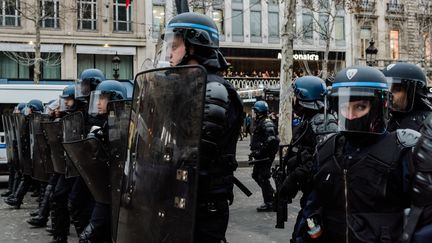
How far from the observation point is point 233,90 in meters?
2.89

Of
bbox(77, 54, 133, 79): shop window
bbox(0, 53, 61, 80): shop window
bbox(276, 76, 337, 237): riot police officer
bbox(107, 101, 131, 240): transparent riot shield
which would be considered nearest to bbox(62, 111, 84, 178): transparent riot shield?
bbox(107, 101, 131, 240): transparent riot shield

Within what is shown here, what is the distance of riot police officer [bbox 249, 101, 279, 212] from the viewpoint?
9.16 meters

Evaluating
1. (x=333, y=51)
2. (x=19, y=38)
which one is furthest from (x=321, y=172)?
(x=333, y=51)

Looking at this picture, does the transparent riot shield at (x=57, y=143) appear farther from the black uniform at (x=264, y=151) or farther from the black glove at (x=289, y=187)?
the black uniform at (x=264, y=151)

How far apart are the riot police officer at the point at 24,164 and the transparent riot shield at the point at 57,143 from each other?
7.83ft

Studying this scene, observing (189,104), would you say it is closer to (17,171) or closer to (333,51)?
(17,171)

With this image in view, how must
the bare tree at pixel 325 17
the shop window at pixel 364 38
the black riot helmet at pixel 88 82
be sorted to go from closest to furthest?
the black riot helmet at pixel 88 82 < the bare tree at pixel 325 17 < the shop window at pixel 364 38

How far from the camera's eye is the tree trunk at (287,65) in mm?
18078

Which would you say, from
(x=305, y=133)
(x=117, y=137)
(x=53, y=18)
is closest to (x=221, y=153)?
(x=117, y=137)

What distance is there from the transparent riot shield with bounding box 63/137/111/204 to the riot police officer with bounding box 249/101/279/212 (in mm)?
4634

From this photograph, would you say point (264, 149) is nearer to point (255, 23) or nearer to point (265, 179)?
point (265, 179)

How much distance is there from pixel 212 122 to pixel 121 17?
112 ft

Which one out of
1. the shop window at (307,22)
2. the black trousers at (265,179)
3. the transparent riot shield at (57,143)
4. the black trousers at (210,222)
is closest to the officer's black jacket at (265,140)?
the black trousers at (265,179)

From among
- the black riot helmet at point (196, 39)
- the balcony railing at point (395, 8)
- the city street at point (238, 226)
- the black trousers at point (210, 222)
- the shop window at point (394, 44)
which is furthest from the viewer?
the shop window at point (394, 44)
